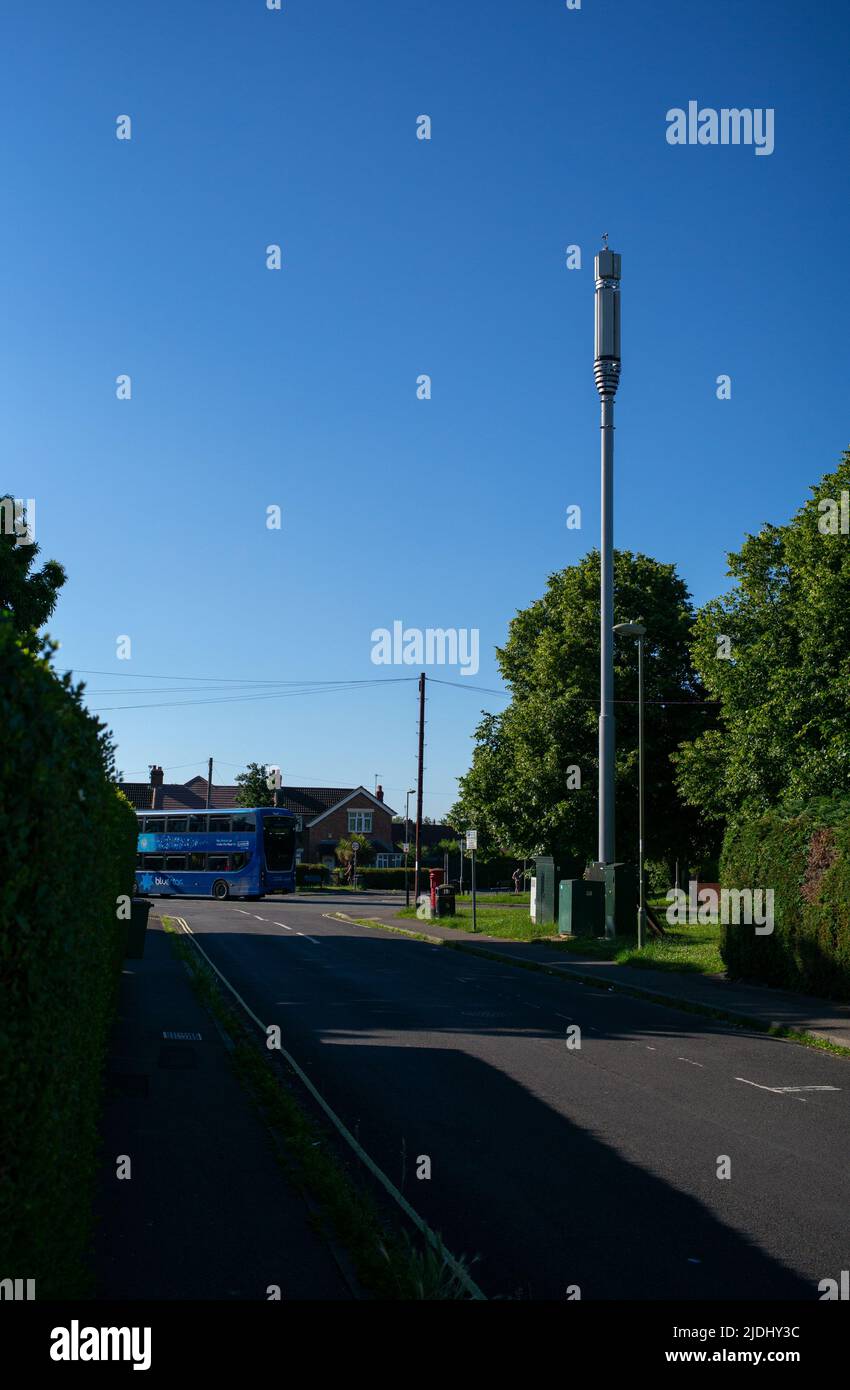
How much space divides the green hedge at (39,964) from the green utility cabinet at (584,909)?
24517 millimetres

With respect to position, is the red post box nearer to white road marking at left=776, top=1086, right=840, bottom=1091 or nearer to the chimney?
white road marking at left=776, top=1086, right=840, bottom=1091

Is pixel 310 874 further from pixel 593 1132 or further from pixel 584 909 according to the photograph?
pixel 593 1132

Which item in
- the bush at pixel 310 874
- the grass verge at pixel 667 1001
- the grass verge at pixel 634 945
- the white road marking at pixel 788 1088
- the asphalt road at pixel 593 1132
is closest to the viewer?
the asphalt road at pixel 593 1132

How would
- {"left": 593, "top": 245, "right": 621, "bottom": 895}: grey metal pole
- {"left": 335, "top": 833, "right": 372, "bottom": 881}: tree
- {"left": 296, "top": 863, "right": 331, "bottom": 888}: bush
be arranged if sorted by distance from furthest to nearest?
{"left": 335, "top": 833, "right": 372, "bottom": 881}: tree
{"left": 296, "top": 863, "right": 331, "bottom": 888}: bush
{"left": 593, "top": 245, "right": 621, "bottom": 895}: grey metal pole

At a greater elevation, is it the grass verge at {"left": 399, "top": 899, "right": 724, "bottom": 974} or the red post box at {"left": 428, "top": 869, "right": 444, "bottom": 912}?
the red post box at {"left": 428, "top": 869, "right": 444, "bottom": 912}

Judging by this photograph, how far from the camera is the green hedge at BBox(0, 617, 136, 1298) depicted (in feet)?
11.5

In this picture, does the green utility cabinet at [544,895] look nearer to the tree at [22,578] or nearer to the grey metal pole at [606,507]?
the grey metal pole at [606,507]

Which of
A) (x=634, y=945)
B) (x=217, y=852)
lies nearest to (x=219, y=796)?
(x=217, y=852)

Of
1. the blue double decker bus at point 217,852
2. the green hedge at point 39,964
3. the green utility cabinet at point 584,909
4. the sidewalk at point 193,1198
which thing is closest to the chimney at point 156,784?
the blue double decker bus at point 217,852

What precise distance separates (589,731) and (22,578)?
21.1 meters

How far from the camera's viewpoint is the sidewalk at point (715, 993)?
14567 mm

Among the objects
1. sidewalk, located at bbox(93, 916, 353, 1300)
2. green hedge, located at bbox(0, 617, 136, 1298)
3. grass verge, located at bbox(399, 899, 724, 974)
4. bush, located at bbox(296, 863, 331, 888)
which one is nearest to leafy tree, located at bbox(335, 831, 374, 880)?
bush, located at bbox(296, 863, 331, 888)

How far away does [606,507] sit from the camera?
3253 cm

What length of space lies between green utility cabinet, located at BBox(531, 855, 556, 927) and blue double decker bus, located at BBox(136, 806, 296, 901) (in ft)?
59.1
